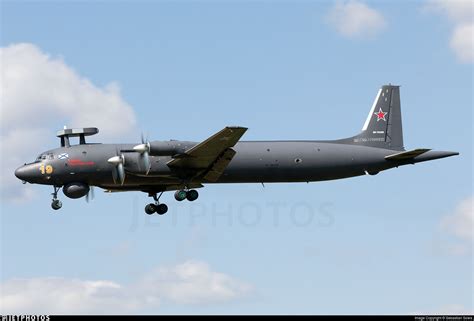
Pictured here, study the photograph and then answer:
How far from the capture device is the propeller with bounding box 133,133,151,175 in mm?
49031

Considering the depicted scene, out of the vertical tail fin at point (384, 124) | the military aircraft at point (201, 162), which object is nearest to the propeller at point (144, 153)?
the military aircraft at point (201, 162)

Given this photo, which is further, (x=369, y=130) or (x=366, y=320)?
(x=369, y=130)

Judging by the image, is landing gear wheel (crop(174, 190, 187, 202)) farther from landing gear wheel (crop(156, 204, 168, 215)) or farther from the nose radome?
the nose radome

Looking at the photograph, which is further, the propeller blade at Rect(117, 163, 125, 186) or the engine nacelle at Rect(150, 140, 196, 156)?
the propeller blade at Rect(117, 163, 125, 186)

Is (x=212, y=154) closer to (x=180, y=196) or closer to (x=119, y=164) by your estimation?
(x=180, y=196)

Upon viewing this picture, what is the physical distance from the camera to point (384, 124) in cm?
5822

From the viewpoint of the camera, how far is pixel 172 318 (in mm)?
33438

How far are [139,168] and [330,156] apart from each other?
1171 cm

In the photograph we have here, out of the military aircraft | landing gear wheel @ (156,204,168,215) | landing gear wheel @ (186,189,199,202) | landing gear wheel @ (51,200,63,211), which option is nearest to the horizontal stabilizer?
the military aircraft

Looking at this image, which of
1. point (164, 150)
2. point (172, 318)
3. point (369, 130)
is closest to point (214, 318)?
point (172, 318)

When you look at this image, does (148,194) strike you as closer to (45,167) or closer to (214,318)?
(45,167)

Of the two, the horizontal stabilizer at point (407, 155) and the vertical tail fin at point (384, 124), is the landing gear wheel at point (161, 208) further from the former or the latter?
the horizontal stabilizer at point (407, 155)

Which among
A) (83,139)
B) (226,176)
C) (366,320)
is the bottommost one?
(366,320)

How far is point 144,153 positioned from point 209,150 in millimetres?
3510
